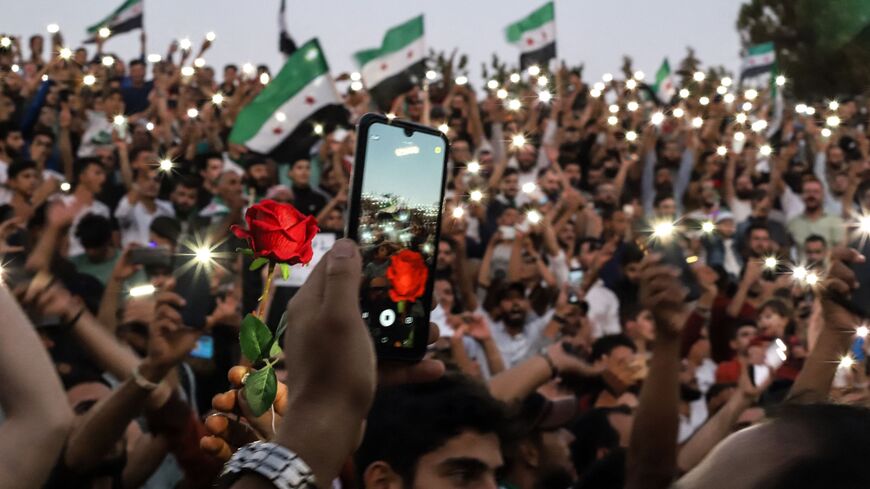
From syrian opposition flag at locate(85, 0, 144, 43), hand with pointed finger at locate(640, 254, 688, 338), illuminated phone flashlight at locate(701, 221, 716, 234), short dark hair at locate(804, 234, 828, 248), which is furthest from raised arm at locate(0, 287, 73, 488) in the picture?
syrian opposition flag at locate(85, 0, 144, 43)

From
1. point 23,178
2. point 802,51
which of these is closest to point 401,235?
point 23,178

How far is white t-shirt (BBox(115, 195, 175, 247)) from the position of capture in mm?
7758

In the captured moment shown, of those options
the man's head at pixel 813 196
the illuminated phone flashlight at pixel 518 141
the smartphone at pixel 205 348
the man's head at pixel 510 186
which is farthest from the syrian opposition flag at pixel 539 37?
the smartphone at pixel 205 348

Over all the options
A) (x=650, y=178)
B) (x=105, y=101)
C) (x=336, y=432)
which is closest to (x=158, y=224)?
(x=105, y=101)

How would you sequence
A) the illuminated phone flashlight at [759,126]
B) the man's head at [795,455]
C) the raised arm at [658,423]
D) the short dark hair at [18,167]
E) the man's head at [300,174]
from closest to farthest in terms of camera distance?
the man's head at [795,455]
the raised arm at [658,423]
the short dark hair at [18,167]
the man's head at [300,174]
the illuminated phone flashlight at [759,126]

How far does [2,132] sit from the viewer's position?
8.92m

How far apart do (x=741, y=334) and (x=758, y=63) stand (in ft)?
35.4

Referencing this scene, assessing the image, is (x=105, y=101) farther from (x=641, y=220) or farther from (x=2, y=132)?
(x=641, y=220)

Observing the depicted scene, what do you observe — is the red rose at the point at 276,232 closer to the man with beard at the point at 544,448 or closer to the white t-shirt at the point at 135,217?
the man with beard at the point at 544,448

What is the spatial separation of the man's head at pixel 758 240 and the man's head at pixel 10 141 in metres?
5.68

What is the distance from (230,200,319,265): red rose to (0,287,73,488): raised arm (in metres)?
0.36

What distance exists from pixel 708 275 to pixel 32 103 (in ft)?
21.2

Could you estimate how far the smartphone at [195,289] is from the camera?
201 inches

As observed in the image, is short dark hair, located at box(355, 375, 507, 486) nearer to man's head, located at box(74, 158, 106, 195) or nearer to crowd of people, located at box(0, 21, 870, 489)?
crowd of people, located at box(0, 21, 870, 489)
